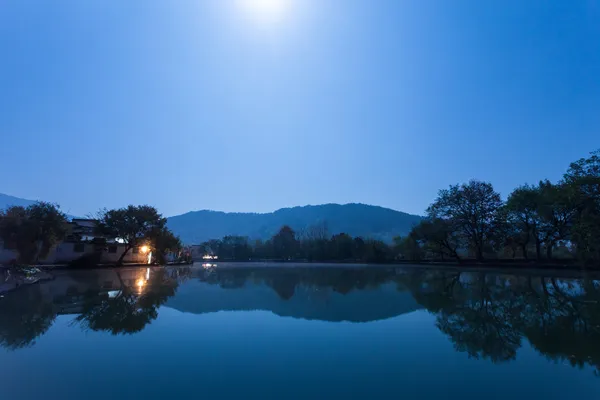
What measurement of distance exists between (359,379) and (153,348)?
4754mm

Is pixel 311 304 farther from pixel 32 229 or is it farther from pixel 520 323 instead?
pixel 32 229

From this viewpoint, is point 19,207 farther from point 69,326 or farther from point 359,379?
point 359,379

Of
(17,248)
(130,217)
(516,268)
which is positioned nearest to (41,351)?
(17,248)

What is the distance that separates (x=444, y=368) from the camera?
6359 mm

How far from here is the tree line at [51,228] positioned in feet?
90.3

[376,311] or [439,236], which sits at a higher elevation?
[439,236]

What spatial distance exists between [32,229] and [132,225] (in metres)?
12.6

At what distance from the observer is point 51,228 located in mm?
29812

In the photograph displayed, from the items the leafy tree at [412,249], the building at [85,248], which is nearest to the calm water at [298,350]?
the building at [85,248]

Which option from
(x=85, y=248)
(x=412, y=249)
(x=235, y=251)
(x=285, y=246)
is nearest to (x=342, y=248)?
(x=412, y=249)

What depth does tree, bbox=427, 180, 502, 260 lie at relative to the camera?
4784 centimetres

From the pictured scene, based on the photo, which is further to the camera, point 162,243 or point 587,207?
point 162,243

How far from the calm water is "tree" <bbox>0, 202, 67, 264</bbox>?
17.6 meters

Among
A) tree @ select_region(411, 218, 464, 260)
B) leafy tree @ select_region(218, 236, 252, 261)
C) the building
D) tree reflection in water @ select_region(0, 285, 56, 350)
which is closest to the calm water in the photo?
tree reflection in water @ select_region(0, 285, 56, 350)
